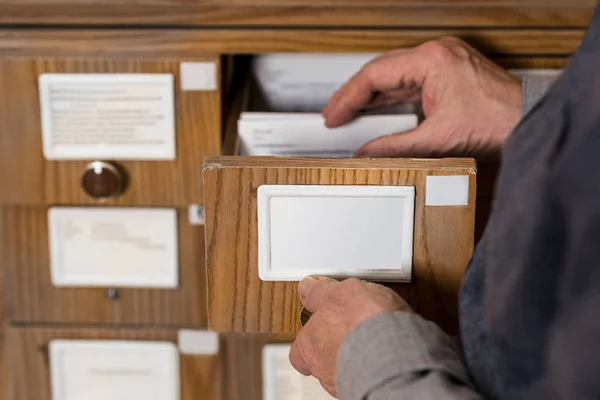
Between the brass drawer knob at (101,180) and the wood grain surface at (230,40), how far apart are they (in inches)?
3.8

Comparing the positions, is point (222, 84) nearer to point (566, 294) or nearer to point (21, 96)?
point (21, 96)

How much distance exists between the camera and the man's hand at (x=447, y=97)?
660 mm

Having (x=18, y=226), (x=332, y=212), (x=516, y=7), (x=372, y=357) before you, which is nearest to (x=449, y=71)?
(x=516, y=7)

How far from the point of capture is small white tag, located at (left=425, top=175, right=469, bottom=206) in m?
0.54

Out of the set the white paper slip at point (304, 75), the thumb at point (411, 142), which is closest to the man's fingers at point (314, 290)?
the thumb at point (411, 142)

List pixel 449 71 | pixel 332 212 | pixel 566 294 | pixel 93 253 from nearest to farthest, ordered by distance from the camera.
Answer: pixel 566 294 → pixel 332 212 → pixel 449 71 → pixel 93 253

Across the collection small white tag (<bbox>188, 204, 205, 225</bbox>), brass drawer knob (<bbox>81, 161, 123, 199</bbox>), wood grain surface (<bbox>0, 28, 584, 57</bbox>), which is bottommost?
small white tag (<bbox>188, 204, 205, 225</bbox>)

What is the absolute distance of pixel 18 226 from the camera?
75cm

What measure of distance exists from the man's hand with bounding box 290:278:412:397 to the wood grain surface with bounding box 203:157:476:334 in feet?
0.13

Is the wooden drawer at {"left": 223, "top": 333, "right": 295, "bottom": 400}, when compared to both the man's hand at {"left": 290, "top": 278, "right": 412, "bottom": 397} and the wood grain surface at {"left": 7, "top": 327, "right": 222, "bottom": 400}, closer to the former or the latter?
the wood grain surface at {"left": 7, "top": 327, "right": 222, "bottom": 400}

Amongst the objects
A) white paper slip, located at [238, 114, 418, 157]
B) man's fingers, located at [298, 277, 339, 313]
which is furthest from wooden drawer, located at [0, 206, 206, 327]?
man's fingers, located at [298, 277, 339, 313]

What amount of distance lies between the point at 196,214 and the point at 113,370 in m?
0.19

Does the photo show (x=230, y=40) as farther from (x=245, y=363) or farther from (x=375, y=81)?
(x=245, y=363)

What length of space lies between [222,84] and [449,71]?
7.8 inches
